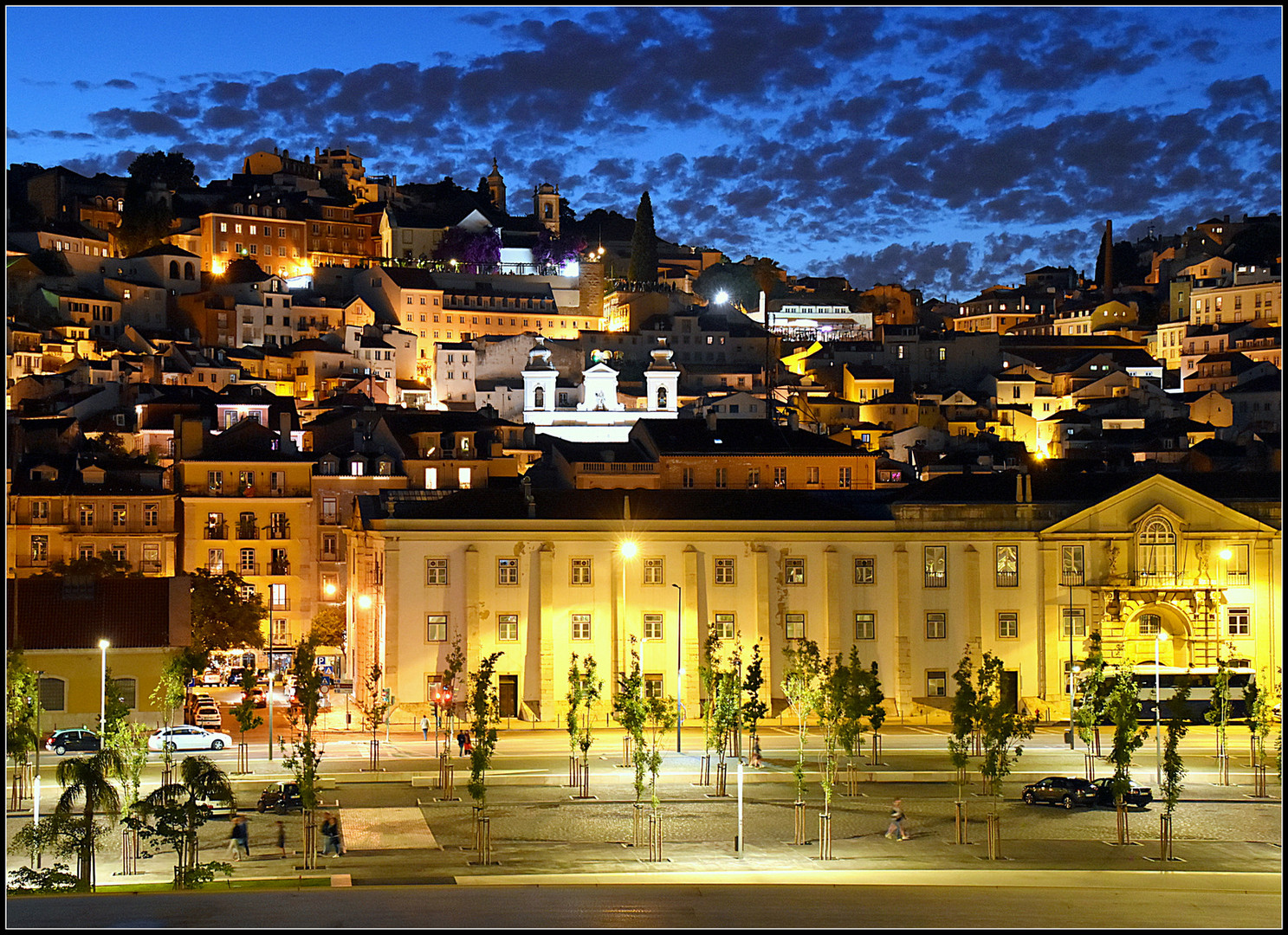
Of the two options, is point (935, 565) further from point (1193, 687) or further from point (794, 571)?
point (1193, 687)

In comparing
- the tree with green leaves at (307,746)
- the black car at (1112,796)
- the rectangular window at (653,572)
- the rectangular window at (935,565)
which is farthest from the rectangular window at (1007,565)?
the tree with green leaves at (307,746)

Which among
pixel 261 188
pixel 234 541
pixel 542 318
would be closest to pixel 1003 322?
pixel 542 318

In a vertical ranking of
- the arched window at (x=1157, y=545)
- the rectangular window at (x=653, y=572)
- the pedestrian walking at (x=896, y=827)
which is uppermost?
the arched window at (x=1157, y=545)

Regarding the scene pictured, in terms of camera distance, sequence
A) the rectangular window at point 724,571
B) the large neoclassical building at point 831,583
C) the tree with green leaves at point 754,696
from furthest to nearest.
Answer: the rectangular window at point 724,571
the large neoclassical building at point 831,583
the tree with green leaves at point 754,696

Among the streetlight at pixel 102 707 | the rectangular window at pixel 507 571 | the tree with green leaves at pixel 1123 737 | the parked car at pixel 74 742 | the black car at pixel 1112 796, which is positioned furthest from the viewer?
the rectangular window at pixel 507 571

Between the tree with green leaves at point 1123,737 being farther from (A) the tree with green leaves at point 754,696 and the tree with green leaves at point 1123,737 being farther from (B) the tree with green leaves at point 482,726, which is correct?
A: (B) the tree with green leaves at point 482,726

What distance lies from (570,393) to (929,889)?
91.8m

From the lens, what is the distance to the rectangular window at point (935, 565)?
61.9 m

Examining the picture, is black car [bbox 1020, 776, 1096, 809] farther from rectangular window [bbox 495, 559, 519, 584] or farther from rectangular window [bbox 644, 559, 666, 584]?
rectangular window [bbox 495, 559, 519, 584]

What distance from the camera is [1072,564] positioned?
62.4m

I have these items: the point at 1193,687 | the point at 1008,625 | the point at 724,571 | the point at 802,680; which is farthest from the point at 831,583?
the point at 1193,687

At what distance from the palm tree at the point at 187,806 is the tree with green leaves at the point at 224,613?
34292mm

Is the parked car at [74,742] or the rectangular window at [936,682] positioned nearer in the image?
the parked car at [74,742]

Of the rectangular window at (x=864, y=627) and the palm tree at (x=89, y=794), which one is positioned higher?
the rectangular window at (x=864, y=627)
